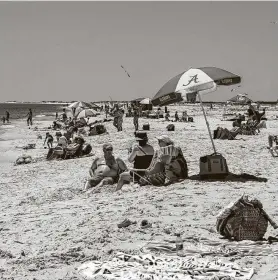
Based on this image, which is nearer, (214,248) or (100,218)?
(214,248)

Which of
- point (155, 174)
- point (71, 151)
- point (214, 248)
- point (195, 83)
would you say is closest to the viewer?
Answer: point (214, 248)

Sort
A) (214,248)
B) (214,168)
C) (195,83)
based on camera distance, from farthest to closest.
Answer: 1. (214,168)
2. (195,83)
3. (214,248)

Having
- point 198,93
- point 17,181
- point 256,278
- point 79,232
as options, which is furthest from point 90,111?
point 256,278

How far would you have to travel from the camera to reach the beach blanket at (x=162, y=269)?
4414mm

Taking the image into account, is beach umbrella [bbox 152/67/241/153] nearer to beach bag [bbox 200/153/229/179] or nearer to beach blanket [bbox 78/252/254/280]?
beach bag [bbox 200/153/229/179]

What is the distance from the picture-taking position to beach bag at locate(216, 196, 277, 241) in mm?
5359

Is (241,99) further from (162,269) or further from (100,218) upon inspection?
(162,269)

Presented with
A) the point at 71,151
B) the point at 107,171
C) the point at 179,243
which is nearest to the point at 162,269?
the point at 179,243

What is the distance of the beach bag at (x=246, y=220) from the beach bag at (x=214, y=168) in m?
3.27

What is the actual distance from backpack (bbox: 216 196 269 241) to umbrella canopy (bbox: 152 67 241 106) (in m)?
3.03

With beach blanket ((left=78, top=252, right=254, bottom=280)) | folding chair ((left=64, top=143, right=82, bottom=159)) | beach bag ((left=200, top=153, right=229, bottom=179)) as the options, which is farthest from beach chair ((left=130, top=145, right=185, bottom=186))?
folding chair ((left=64, top=143, right=82, bottom=159))

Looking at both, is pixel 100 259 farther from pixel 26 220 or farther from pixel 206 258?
pixel 26 220

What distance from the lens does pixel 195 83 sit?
8.05 m

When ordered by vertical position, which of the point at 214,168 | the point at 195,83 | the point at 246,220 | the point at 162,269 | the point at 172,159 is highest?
the point at 195,83
